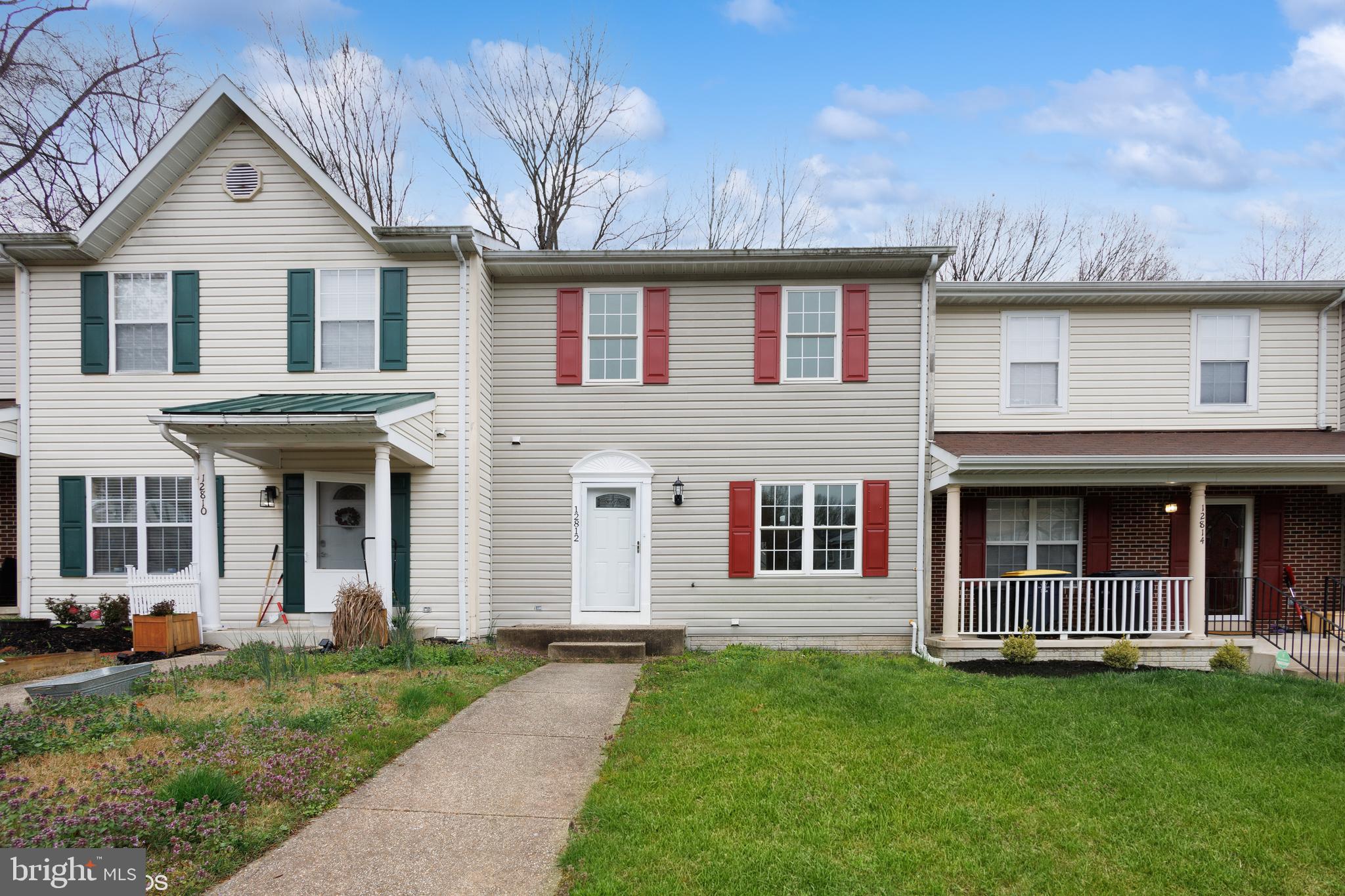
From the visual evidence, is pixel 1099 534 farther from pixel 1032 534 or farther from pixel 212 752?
pixel 212 752

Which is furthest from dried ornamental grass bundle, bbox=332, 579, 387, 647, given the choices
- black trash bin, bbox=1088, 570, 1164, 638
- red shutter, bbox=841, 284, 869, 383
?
black trash bin, bbox=1088, 570, 1164, 638

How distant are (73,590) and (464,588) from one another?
217 inches

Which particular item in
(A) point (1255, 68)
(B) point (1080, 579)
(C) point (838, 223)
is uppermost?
(A) point (1255, 68)

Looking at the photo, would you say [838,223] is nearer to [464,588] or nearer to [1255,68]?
[1255,68]

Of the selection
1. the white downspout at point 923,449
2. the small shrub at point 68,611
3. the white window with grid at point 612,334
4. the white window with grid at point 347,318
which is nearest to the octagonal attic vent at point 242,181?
the white window with grid at point 347,318

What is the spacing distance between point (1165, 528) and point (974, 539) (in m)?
2.90

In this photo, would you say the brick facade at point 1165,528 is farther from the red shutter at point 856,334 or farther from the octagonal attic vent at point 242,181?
the octagonal attic vent at point 242,181

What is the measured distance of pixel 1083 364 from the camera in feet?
36.8

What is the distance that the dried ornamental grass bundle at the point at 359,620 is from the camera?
862 cm

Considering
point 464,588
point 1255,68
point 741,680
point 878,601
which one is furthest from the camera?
point 1255,68

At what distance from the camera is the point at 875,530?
10.5 meters

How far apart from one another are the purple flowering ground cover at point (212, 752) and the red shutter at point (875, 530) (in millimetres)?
5439

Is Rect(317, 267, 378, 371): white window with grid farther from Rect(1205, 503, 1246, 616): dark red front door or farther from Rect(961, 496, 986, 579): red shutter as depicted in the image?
Rect(1205, 503, 1246, 616): dark red front door

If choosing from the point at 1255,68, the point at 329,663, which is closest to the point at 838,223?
the point at 1255,68
